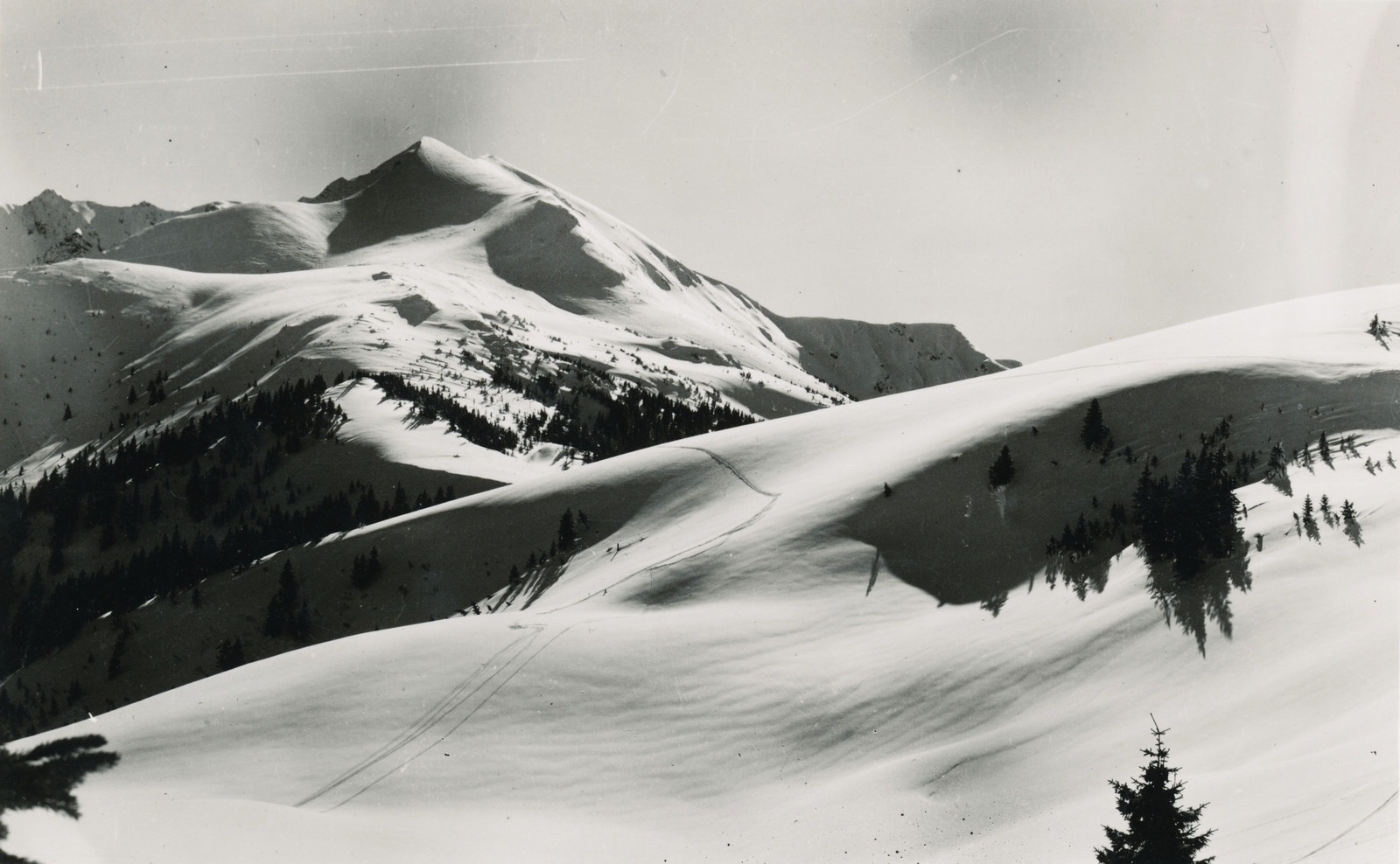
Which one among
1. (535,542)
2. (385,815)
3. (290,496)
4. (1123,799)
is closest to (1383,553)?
(1123,799)

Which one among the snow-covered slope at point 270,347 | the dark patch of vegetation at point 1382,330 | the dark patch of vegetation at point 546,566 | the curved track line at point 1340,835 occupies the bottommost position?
the curved track line at point 1340,835

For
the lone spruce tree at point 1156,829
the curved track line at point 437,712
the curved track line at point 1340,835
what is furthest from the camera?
the curved track line at point 437,712

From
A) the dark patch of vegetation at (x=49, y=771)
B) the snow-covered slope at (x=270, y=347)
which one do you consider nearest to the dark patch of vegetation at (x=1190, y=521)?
the dark patch of vegetation at (x=49, y=771)

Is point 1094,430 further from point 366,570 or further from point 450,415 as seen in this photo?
point 450,415

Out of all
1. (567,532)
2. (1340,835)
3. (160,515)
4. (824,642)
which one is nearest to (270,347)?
(160,515)

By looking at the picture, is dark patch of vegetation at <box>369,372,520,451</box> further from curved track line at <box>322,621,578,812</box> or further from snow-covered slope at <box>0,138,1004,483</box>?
curved track line at <box>322,621,578,812</box>

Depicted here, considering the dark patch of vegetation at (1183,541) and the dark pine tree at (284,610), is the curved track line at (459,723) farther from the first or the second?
the dark pine tree at (284,610)

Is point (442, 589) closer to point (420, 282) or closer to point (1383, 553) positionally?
point (1383, 553)

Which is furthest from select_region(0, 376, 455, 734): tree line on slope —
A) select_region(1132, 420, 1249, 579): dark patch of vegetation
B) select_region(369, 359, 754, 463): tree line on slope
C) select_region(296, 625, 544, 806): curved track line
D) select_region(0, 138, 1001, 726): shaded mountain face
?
select_region(1132, 420, 1249, 579): dark patch of vegetation
